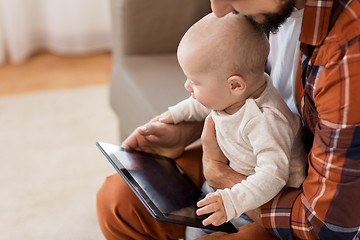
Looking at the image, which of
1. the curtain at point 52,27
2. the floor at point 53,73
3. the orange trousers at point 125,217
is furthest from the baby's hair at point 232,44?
the curtain at point 52,27

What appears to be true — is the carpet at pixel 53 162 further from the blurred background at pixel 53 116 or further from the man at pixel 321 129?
the man at pixel 321 129

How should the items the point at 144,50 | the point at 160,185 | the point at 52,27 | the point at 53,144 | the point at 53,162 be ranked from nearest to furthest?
1. the point at 160,185
2. the point at 144,50
3. the point at 53,162
4. the point at 53,144
5. the point at 52,27

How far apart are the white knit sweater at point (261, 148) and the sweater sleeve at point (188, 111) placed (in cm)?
13

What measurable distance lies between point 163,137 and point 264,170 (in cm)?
32

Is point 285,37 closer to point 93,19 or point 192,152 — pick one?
point 192,152

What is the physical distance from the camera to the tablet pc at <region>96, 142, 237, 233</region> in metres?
1.01

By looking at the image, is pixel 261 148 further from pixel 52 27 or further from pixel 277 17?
pixel 52 27

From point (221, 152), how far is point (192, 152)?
6.4 inches

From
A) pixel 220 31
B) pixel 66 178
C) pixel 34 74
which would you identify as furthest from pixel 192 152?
pixel 34 74

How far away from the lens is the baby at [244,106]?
95 centimetres

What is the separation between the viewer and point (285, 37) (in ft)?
3.69

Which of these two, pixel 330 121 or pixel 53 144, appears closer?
pixel 330 121

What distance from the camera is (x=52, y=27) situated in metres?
2.79

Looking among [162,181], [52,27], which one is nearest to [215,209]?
[162,181]
